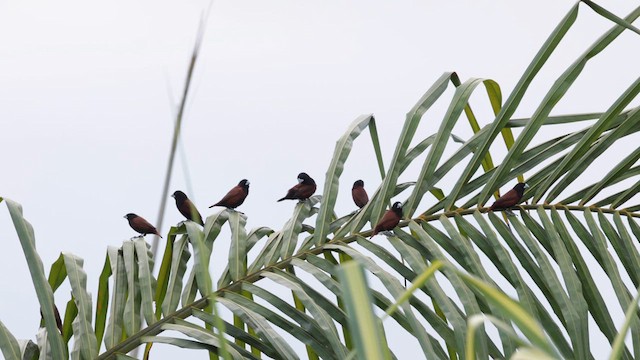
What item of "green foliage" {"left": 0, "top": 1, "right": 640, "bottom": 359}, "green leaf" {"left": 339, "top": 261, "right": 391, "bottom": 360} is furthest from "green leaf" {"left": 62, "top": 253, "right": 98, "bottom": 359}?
"green leaf" {"left": 339, "top": 261, "right": 391, "bottom": 360}

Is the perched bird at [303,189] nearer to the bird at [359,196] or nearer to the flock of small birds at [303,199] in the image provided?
the flock of small birds at [303,199]

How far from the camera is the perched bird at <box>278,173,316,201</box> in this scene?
206 centimetres

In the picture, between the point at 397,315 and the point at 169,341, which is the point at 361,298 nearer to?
the point at 397,315

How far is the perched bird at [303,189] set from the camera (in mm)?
2061

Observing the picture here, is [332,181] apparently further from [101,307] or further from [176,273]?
[101,307]

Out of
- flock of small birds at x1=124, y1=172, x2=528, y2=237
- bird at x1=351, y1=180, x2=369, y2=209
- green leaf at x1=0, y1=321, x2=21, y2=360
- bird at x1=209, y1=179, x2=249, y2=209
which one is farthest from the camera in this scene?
bird at x1=351, y1=180, x2=369, y2=209

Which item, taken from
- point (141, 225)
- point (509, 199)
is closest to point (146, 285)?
point (141, 225)

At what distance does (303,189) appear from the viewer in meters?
2.07

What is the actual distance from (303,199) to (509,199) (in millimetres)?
517

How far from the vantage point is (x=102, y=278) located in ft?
6.25

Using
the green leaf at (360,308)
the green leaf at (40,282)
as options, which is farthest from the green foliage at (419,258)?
the green leaf at (360,308)

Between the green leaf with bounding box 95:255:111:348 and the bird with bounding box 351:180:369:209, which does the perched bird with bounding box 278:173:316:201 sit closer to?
the bird with bounding box 351:180:369:209

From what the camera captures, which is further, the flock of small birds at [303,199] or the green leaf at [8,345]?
the flock of small birds at [303,199]

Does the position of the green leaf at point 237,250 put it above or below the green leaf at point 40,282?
above
